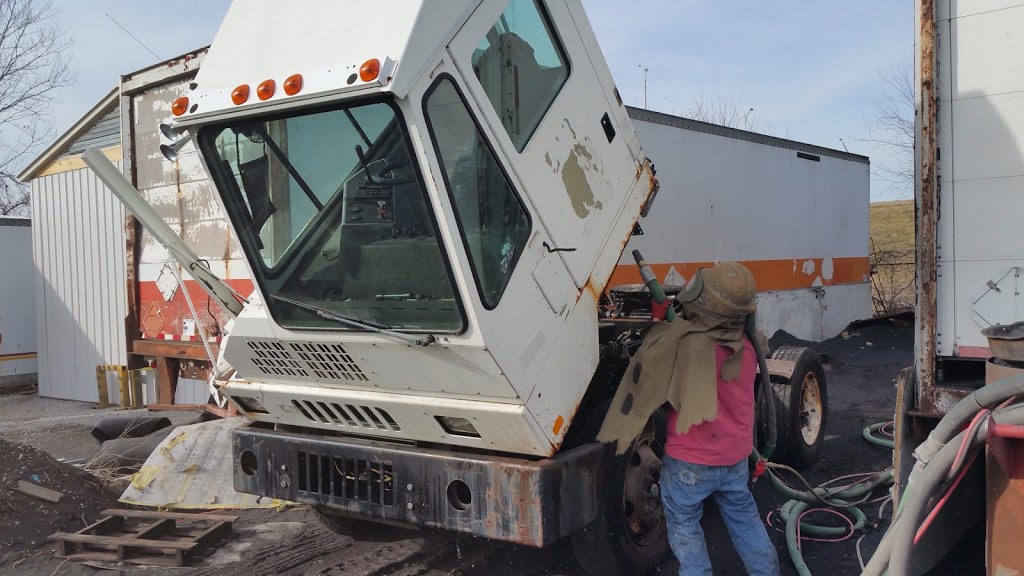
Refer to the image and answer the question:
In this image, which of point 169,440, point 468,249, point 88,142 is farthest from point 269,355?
point 88,142

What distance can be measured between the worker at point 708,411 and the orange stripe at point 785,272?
3.92 meters

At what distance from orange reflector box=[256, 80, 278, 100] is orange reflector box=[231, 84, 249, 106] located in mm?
78

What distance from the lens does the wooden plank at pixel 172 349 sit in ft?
25.0

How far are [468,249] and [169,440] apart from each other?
13.0 feet

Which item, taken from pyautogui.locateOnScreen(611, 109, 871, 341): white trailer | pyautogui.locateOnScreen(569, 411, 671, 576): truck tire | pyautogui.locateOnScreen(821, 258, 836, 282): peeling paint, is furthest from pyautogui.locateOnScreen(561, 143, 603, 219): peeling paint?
pyautogui.locateOnScreen(821, 258, 836, 282): peeling paint

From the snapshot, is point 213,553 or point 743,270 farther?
point 213,553

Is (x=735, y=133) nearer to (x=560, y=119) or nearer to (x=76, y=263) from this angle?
(x=560, y=119)

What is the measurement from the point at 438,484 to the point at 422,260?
1.09 metres

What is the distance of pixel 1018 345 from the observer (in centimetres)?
282

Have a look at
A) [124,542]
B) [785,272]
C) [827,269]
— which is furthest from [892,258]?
[124,542]

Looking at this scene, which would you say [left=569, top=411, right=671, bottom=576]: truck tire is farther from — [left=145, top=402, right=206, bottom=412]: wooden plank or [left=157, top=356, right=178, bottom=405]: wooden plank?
[left=157, top=356, right=178, bottom=405]: wooden plank

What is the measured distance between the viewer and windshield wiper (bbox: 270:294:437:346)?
3.22 meters

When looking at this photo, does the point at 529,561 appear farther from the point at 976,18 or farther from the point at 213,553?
the point at 976,18

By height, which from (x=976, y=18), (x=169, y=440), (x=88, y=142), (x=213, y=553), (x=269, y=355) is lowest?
(x=213, y=553)
